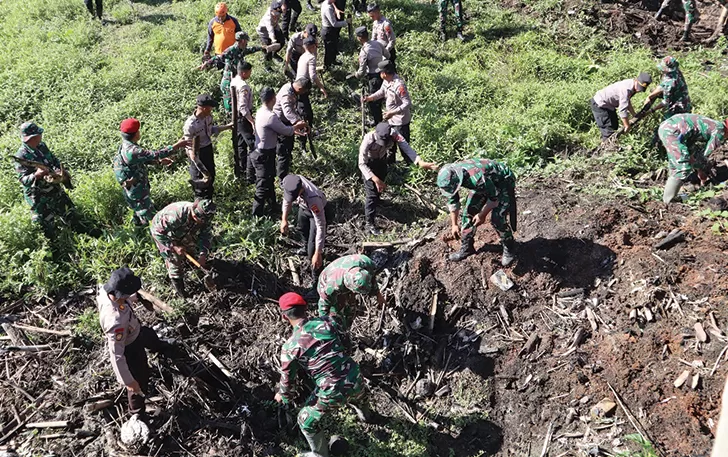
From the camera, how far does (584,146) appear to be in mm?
9633

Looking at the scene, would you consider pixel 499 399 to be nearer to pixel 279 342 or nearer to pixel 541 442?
pixel 541 442

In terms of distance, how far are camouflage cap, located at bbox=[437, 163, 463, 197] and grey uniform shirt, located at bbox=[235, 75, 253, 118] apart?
3545 mm

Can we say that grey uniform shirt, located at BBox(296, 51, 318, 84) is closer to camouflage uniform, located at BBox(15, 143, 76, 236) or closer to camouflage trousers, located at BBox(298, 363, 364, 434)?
camouflage uniform, located at BBox(15, 143, 76, 236)

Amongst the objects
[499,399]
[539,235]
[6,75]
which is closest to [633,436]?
[499,399]

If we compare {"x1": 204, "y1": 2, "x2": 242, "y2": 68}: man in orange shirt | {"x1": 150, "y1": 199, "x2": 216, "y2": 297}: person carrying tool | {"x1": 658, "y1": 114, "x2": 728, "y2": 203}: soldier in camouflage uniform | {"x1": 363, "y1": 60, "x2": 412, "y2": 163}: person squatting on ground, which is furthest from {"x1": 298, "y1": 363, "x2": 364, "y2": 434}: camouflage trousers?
{"x1": 204, "y1": 2, "x2": 242, "y2": 68}: man in orange shirt

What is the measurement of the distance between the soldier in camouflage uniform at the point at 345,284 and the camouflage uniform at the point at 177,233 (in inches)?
71.2

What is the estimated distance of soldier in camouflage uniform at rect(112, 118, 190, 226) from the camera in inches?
284

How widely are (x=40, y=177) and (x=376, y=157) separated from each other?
178 inches

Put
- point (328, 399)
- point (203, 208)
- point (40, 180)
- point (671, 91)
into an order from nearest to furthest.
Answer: point (328, 399) → point (203, 208) → point (40, 180) → point (671, 91)

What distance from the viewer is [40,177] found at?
294 inches

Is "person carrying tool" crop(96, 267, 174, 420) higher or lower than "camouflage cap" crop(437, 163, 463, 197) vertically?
lower

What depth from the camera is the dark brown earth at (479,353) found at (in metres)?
5.79

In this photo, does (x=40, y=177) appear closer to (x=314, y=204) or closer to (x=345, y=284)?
(x=314, y=204)

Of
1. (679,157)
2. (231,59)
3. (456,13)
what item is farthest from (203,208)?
(456,13)
